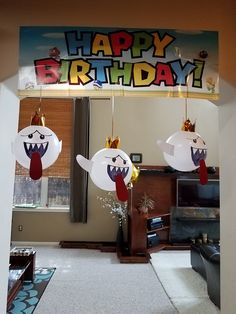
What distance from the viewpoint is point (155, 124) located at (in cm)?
651

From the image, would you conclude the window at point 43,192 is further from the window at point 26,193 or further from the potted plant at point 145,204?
the potted plant at point 145,204

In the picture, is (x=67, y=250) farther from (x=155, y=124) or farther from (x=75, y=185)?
(x=155, y=124)

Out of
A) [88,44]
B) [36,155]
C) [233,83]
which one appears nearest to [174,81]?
[233,83]

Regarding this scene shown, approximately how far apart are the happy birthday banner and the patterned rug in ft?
8.24

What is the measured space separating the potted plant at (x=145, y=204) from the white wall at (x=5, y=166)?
3688 millimetres

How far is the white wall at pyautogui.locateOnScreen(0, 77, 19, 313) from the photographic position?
1.80 m

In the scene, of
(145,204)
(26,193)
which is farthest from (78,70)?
(26,193)

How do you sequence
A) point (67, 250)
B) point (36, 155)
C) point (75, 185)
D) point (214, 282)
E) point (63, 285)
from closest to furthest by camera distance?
point (36, 155) → point (214, 282) → point (63, 285) → point (67, 250) → point (75, 185)

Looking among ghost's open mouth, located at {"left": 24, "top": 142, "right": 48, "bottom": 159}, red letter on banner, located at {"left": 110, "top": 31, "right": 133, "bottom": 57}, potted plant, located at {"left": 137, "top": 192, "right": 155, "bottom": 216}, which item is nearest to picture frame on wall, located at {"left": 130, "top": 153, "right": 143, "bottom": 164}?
potted plant, located at {"left": 137, "top": 192, "right": 155, "bottom": 216}

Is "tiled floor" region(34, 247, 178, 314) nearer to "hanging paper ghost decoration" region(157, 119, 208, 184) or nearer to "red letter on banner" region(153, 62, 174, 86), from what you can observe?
"hanging paper ghost decoration" region(157, 119, 208, 184)

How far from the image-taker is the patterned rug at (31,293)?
309cm

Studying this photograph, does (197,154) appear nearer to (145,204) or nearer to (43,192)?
(145,204)

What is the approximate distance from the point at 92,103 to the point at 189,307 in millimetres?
4555

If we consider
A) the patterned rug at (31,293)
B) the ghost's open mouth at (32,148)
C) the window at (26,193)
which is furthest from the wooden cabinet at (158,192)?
the ghost's open mouth at (32,148)
